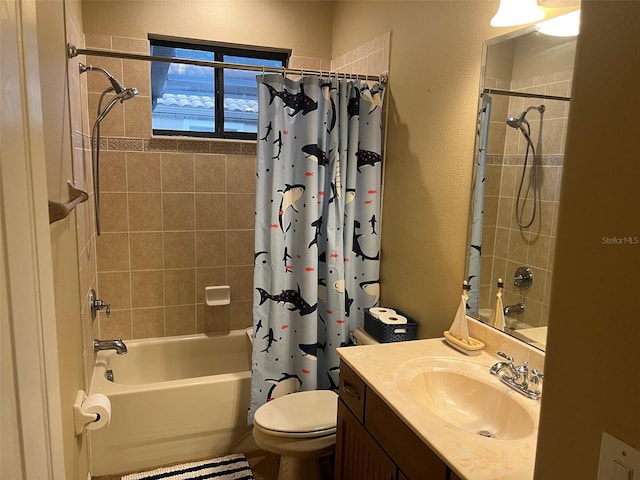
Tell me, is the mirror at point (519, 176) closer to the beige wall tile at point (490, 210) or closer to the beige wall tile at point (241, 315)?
the beige wall tile at point (490, 210)

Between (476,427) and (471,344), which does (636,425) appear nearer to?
(476,427)

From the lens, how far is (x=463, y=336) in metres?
1.73

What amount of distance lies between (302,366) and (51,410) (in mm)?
1575

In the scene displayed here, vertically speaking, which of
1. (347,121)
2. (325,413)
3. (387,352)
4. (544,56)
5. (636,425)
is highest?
(544,56)

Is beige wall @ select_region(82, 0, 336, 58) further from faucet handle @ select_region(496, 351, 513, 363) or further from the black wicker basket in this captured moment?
faucet handle @ select_region(496, 351, 513, 363)

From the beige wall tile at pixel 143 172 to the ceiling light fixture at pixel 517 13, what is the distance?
2.12 metres

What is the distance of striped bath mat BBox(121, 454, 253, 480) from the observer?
7.70ft

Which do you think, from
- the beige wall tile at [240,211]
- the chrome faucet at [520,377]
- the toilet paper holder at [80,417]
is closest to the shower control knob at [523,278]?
the chrome faucet at [520,377]

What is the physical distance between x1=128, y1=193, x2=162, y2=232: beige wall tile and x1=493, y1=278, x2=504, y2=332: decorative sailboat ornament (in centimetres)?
212

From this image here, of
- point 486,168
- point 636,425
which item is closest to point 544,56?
point 486,168

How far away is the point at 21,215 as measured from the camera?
70cm

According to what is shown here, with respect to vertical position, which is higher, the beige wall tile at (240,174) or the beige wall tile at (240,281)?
the beige wall tile at (240,174)

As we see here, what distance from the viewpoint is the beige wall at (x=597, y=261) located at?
0.58 m

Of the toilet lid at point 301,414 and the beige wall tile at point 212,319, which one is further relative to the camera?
the beige wall tile at point 212,319
